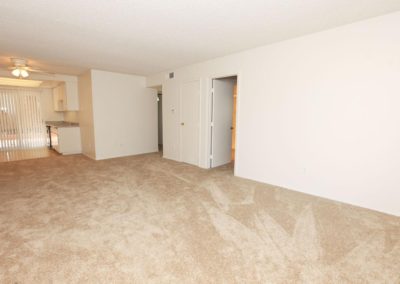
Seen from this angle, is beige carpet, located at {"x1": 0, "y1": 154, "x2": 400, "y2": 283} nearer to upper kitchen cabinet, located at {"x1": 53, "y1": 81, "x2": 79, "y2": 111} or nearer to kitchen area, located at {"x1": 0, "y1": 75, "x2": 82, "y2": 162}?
kitchen area, located at {"x1": 0, "y1": 75, "x2": 82, "y2": 162}

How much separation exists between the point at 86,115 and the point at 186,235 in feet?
17.1

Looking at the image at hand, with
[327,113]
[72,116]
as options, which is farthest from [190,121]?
[72,116]

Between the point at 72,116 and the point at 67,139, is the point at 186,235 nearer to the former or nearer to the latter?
the point at 67,139

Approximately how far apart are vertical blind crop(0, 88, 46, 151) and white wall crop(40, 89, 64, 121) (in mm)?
118

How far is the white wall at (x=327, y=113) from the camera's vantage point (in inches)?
103

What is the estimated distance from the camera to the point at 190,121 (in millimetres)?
5152

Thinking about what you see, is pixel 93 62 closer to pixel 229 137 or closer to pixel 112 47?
pixel 112 47

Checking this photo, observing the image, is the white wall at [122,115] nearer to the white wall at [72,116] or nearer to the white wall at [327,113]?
the white wall at [72,116]

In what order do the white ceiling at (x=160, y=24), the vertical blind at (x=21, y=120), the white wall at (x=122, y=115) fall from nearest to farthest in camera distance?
the white ceiling at (x=160, y=24), the white wall at (x=122, y=115), the vertical blind at (x=21, y=120)

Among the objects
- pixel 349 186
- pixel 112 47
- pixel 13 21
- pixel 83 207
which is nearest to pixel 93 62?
pixel 112 47

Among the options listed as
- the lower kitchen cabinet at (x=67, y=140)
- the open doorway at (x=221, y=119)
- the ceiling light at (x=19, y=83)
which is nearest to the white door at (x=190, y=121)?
the open doorway at (x=221, y=119)

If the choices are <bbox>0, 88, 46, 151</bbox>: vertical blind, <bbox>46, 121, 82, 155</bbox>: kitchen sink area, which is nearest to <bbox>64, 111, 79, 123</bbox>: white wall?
<bbox>46, 121, 82, 155</bbox>: kitchen sink area

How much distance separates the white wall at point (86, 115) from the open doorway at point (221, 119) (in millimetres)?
3345

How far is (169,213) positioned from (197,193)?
77cm
